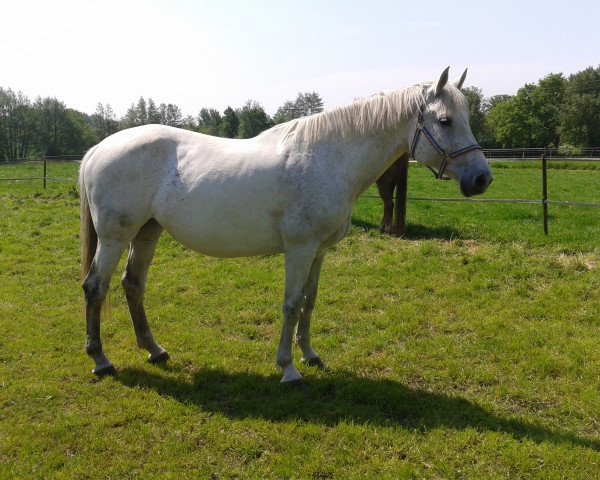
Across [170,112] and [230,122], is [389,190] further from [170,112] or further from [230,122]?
[170,112]

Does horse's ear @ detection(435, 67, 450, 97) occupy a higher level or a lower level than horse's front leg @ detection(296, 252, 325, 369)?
higher

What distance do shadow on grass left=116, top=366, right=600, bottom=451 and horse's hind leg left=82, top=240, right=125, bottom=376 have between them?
22cm

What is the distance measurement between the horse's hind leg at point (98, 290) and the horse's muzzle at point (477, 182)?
3015mm

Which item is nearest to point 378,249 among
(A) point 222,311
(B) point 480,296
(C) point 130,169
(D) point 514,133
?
(B) point 480,296

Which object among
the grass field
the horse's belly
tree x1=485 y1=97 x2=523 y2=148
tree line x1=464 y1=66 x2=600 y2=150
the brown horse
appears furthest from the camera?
tree x1=485 y1=97 x2=523 y2=148

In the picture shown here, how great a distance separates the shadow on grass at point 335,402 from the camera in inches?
137

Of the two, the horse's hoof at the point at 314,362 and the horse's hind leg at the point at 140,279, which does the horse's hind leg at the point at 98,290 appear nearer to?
the horse's hind leg at the point at 140,279

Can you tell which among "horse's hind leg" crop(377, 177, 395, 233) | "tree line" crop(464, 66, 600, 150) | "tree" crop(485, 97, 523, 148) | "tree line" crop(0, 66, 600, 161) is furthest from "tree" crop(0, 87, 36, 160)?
"horse's hind leg" crop(377, 177, 395, 233)

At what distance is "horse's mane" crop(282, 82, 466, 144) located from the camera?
3734 millimetres

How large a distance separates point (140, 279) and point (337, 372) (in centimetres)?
215

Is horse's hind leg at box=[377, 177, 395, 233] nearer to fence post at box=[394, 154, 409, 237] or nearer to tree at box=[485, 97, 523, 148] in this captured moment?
fence post at box=[394, 154, 409, 237]

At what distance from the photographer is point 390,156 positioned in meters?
3.91

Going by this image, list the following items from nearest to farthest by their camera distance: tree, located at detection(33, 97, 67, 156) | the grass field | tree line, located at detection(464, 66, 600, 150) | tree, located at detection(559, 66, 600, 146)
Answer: the grass field < tree, located at detection(559, 66, 600, 146) < tree line, located at detection(464, 66, 600, 150) < tree, located at detection(33, 97, 67, 156)

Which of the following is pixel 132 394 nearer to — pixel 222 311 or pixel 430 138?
pixel 222 311
